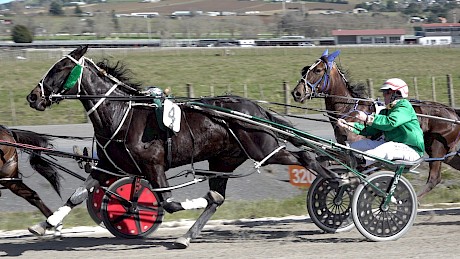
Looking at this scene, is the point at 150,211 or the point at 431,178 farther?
the point at 431,178

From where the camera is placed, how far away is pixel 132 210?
730 centimetres

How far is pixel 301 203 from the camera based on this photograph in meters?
9.43

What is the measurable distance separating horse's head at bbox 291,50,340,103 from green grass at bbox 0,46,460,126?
10951 mm

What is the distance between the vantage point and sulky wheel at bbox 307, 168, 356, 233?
734 cm

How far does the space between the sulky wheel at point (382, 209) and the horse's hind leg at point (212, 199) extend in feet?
4.15

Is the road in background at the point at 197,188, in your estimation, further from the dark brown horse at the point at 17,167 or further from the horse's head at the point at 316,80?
the dark brown horse at the point at 17,167

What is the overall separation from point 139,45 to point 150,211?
51.8m

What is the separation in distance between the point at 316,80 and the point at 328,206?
1871 millimetres

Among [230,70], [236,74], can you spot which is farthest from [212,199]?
[230,70]

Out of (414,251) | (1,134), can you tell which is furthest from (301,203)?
(1,134)

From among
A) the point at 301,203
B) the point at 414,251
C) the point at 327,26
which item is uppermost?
the point at 414,251

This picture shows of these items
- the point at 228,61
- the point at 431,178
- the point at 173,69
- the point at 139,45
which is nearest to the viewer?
the point at 431,178

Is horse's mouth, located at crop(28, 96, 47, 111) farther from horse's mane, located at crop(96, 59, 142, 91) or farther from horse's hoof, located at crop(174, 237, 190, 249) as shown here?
horse's hoof, located at crop(174, 237, 190, 249)

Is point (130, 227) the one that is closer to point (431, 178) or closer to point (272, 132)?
point (272, 132)
